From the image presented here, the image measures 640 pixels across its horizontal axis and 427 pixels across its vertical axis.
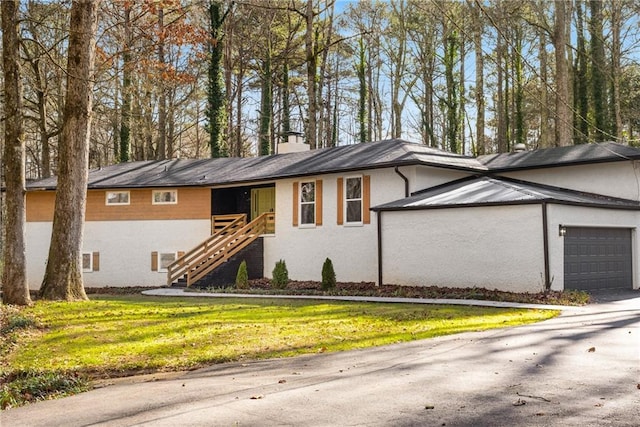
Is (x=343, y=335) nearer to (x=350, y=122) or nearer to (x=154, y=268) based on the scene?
(x=154, y=268)

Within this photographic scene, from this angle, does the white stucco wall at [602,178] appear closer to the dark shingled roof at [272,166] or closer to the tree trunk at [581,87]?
the dark shingled roof at [272,166]

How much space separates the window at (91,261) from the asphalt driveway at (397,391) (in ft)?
64.3

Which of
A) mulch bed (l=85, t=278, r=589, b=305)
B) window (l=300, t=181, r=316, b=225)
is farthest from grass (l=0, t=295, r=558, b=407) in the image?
window (l=300, t=181, r=316, b=225)

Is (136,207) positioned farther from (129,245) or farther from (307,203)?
(307,203)

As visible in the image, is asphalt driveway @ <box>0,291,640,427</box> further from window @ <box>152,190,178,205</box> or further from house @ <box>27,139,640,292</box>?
window @ <box>152,190,178,205</box>

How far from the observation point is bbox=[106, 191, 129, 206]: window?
26.2m

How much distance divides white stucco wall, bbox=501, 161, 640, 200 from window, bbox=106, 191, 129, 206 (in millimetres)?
16108

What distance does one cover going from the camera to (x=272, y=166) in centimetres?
2492

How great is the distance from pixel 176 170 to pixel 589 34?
931 inches

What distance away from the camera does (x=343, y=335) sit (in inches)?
405

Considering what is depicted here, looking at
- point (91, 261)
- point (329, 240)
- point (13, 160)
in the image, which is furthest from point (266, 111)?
point (13, 160)

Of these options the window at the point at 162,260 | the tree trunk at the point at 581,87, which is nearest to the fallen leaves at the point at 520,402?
the window at the point at 162,260

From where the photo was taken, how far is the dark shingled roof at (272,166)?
21.0 meters

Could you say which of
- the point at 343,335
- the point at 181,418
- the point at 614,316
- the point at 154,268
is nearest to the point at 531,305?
the point at 614,316
